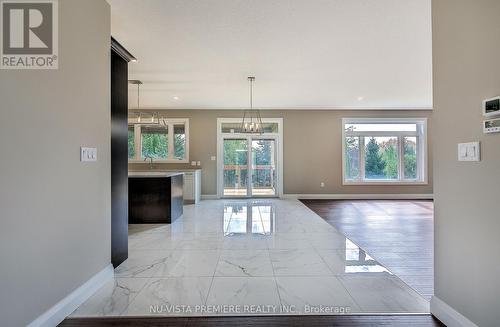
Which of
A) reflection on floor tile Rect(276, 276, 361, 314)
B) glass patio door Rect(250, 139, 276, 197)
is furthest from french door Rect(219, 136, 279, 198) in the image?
reflection on floor tile Rect(276, 276, 361, 314)

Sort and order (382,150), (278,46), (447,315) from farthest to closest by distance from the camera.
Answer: (382,150) → (278,46) → (447,315)

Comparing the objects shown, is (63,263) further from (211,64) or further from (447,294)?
(211,64)

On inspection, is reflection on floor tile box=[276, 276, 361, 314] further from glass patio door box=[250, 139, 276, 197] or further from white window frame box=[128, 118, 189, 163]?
white window frame box=[128, 118, 189, 163]

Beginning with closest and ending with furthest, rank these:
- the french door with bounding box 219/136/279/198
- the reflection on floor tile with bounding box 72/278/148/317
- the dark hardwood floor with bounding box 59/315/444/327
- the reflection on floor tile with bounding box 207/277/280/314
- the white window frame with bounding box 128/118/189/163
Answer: the dark hardwood floor with bounding box 59/315/444/327 < the reflection on floor tile with bounding box 72/278/148/317 < the reflection on floor tile with bounding box 207/277/280/314 < the white window frame with bounding box 128/118/189/163 < the french door with bounding box 219/136/279/198

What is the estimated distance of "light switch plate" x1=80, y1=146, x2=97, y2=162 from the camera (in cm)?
212

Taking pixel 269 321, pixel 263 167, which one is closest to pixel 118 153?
pixel 269 321

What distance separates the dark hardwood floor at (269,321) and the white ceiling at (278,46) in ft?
9.07

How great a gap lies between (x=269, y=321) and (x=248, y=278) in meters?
0.65

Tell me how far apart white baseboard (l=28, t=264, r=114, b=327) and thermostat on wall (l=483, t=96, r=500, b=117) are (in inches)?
115

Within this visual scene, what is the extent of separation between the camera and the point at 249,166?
7871 mm

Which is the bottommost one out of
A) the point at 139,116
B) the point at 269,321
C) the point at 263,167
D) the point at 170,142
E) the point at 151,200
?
the point at 269,321

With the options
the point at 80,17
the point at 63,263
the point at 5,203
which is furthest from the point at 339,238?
the point at 80,17

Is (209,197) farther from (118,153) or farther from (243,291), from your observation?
(243,291)

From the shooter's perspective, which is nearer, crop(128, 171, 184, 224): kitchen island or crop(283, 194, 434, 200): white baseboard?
crop(128, 171, 184, 224): kitchen island
